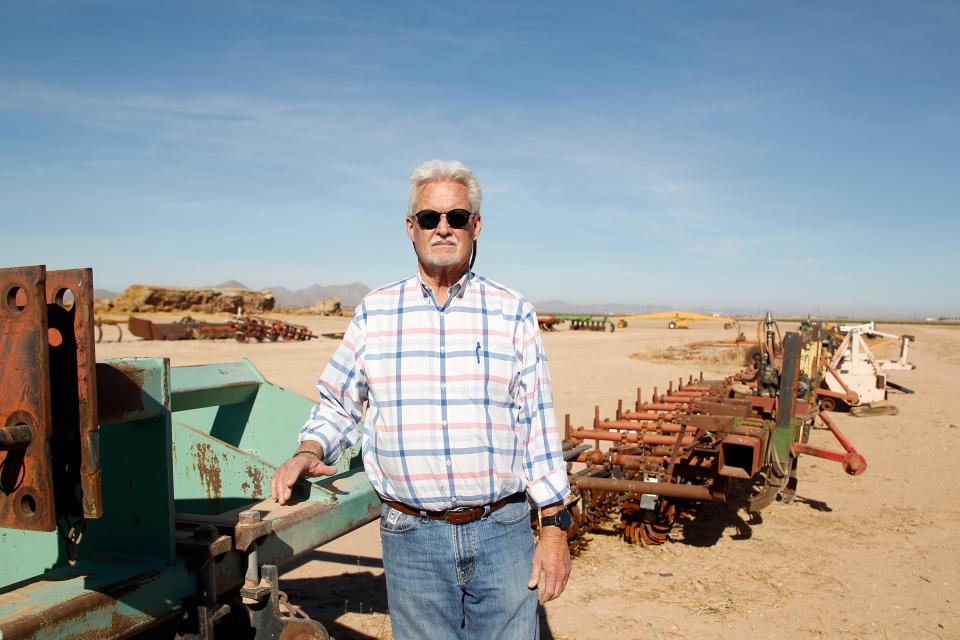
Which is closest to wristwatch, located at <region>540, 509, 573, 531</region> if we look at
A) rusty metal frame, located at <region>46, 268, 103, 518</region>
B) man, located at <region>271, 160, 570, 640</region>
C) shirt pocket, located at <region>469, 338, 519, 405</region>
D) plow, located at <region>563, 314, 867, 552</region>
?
man, located at <region>271, 160, 570, 640</region>

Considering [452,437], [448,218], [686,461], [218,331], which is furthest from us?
[218,331]

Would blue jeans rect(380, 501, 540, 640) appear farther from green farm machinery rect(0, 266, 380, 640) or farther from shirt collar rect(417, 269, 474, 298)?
shirt collar rect(417, 269, 474, 298)

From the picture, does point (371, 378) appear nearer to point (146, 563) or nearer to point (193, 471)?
point (146, 563)

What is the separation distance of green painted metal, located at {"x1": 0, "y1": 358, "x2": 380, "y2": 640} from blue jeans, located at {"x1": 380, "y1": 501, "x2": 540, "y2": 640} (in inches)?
22.2

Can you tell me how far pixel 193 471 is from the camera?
3.05 m

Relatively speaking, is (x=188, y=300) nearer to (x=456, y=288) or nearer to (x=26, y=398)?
(x=456, y=288)

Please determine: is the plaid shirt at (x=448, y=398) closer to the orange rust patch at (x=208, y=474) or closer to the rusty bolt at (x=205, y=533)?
the rusty bolt at (x=205, y=533)

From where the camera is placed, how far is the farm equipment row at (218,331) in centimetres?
2434

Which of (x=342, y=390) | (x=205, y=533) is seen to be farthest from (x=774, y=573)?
(x=205, y=533)

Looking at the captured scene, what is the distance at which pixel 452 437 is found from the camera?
205 cm

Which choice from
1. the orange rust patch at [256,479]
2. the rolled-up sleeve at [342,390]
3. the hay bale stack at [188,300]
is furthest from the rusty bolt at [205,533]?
the hay bale stack at [188,300]

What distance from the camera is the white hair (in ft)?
7.13

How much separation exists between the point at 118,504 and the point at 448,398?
3.57 feet

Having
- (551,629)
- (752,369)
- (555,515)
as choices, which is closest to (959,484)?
(752,369)
